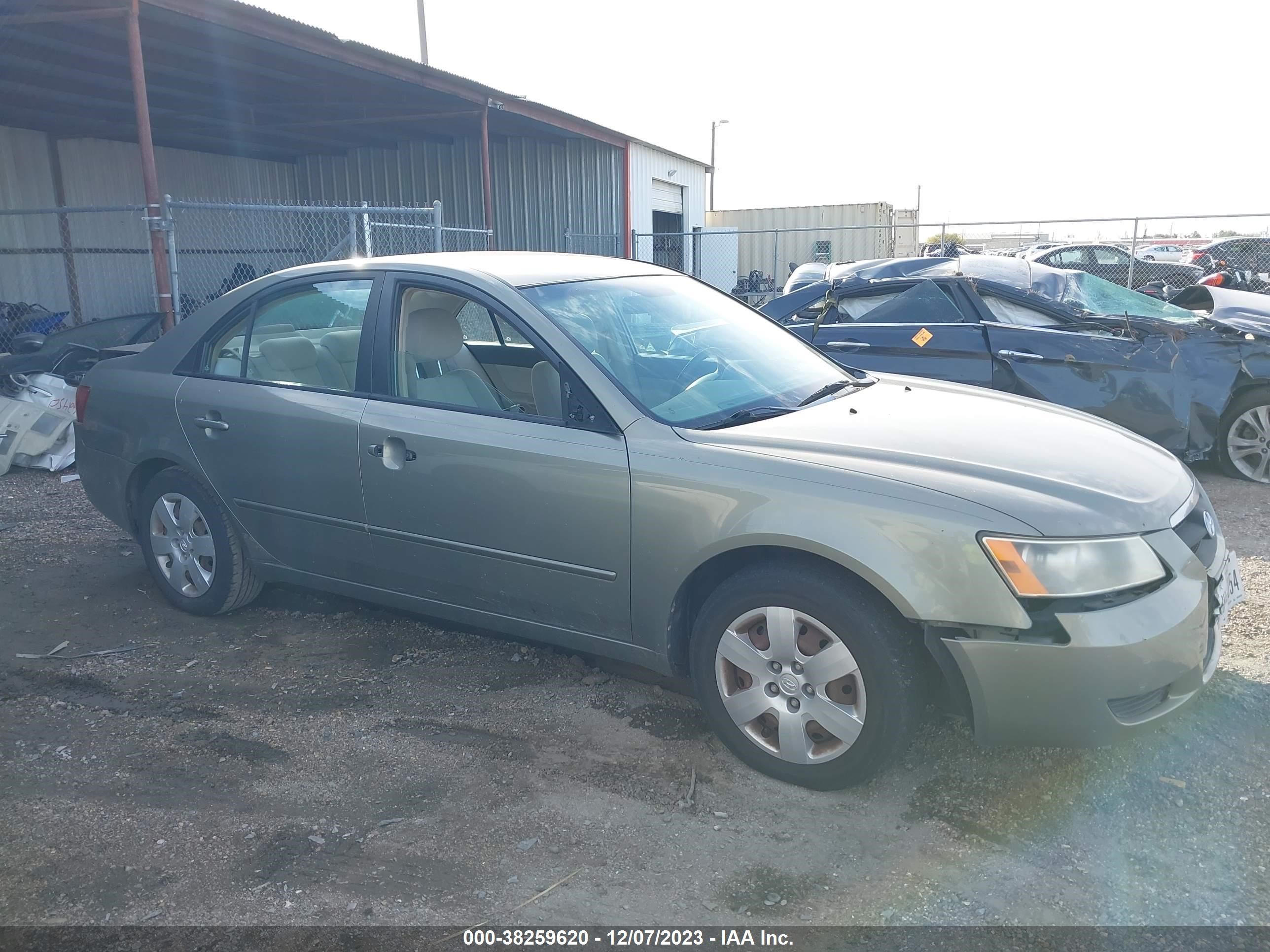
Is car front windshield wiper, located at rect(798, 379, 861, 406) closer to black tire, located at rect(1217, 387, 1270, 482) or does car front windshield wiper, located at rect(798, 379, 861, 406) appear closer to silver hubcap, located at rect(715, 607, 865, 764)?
→ silver hubcap, located at rect(715, 607, 865, 764)

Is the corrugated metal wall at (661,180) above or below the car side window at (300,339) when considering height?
above

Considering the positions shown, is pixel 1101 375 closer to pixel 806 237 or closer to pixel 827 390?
pixel 827 390

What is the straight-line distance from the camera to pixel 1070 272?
729cm

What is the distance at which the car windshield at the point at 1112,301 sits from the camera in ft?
22.4

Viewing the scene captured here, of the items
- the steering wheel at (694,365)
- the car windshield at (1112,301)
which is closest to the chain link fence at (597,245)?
the car windshield at (1112,301)

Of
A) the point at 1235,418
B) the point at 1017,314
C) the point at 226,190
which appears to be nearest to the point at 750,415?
the point at 1017,314

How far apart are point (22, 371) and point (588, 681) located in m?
7.40

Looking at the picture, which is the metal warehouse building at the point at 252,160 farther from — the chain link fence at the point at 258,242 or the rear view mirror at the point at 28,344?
the rear view mirror at the point at 28,344

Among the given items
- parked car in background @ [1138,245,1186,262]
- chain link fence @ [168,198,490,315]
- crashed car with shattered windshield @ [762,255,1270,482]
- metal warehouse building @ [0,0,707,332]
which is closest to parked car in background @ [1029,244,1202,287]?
metal warehouse building @ [0,0,707,332]

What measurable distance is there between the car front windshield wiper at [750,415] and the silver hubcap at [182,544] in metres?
2.48

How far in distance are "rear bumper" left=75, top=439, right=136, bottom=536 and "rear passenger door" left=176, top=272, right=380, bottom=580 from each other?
570mm

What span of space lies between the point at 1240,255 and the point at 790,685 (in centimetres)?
1985

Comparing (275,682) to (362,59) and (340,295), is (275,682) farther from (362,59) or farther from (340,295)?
(362,59)

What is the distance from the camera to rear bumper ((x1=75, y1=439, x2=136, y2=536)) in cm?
462
